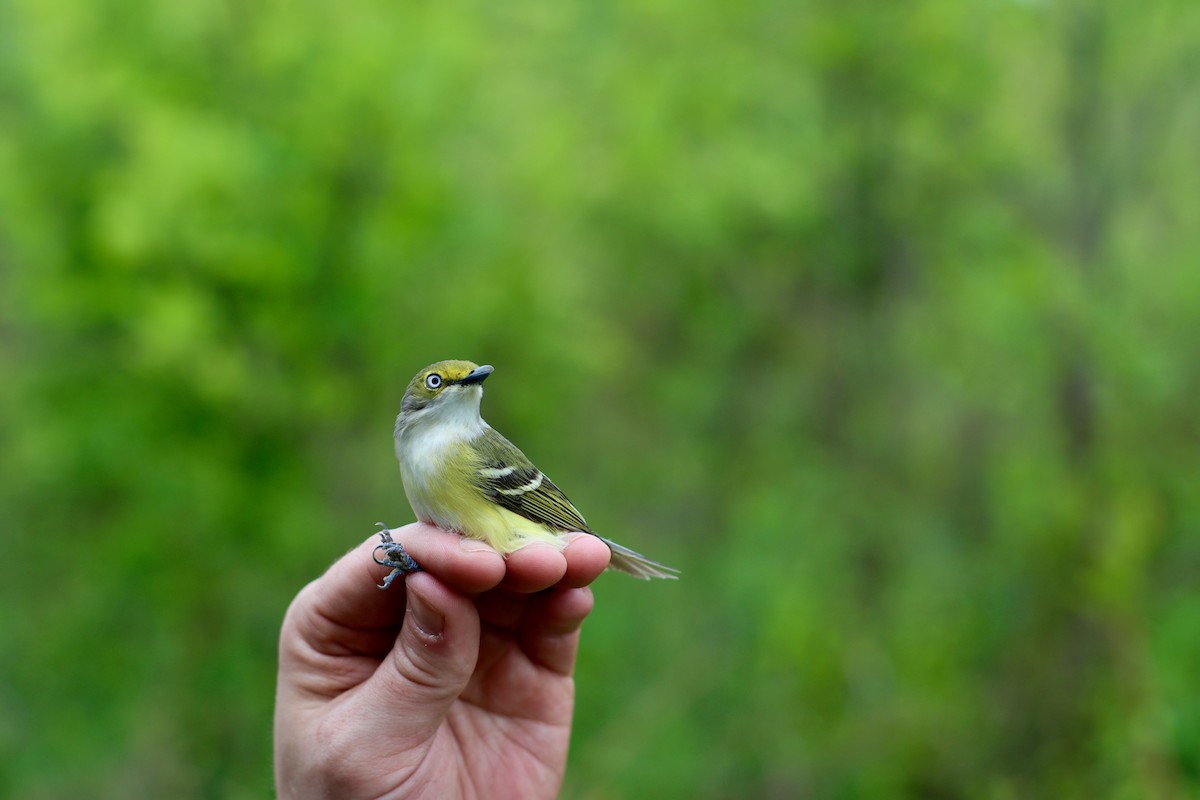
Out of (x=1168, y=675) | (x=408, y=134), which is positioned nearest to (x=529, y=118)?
(x=408, y=134)

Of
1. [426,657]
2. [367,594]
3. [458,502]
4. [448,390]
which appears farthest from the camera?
[448,390]

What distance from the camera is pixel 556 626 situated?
3.13 m

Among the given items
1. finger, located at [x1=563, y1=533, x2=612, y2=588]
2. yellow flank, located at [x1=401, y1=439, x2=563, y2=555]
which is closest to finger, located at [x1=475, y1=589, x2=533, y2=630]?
yellow flank, located at [x1=401, y1=439, x2=563, y2=555]

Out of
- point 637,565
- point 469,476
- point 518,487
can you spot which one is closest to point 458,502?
point 469,476

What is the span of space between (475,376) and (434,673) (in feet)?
2.98

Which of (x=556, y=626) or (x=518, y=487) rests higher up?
(x=518, y=487)

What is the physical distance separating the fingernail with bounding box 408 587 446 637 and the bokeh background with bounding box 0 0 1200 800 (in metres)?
5.00

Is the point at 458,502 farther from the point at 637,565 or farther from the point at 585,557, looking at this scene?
the point at 637,565

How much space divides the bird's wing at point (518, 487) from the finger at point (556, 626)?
0.23m

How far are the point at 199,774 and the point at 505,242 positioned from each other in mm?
6920

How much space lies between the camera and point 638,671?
1097cm

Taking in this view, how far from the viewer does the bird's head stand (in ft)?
9.93

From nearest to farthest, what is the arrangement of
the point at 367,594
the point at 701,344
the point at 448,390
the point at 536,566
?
the point at 536,566 < the point at 367,594 < the point at 448,390 < the point at 701,344

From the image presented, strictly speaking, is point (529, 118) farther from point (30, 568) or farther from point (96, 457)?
point (30, 568)
